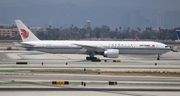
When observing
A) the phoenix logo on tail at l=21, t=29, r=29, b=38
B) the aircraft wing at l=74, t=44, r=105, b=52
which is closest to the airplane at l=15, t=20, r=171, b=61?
the aircraft wing at l=74, t=44, r=105, b=52

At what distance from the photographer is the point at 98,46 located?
6253 cm

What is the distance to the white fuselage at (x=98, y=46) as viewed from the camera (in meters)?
62.0

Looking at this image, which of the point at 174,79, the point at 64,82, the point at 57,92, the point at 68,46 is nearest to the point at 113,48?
the point at 68,46

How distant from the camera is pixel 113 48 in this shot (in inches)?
2469

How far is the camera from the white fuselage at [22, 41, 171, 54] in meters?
62.0

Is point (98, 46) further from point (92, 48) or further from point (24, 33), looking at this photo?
point (24, 33)

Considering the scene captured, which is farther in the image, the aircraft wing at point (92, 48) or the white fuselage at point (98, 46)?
the white fuselage at point (98, 46)

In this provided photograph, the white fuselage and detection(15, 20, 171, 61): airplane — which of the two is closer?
detection(15, 20, 171, 61): airplane

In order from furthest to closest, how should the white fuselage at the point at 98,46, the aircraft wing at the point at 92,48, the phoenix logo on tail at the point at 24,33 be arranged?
the phoenix logo on tail at the point at 24,33 < the white fuselage at the point at 98,46 < the aircraft wing at the point at 92,48

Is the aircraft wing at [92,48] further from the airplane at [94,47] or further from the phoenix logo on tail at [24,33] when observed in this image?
the phoenix logo on tail at [24,33]

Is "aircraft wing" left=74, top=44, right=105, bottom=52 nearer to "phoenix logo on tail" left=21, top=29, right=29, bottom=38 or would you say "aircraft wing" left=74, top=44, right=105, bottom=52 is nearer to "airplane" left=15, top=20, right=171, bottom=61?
"airplane" left=15, top=20, right=171, bottom=61

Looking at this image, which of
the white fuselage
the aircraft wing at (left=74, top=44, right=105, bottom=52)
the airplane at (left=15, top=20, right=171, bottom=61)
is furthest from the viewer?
the white fuselage

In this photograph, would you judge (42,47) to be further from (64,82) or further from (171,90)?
(171,90)

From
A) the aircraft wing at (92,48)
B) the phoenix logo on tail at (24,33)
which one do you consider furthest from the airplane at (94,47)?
the phoenix logo on tail at (24,33)
